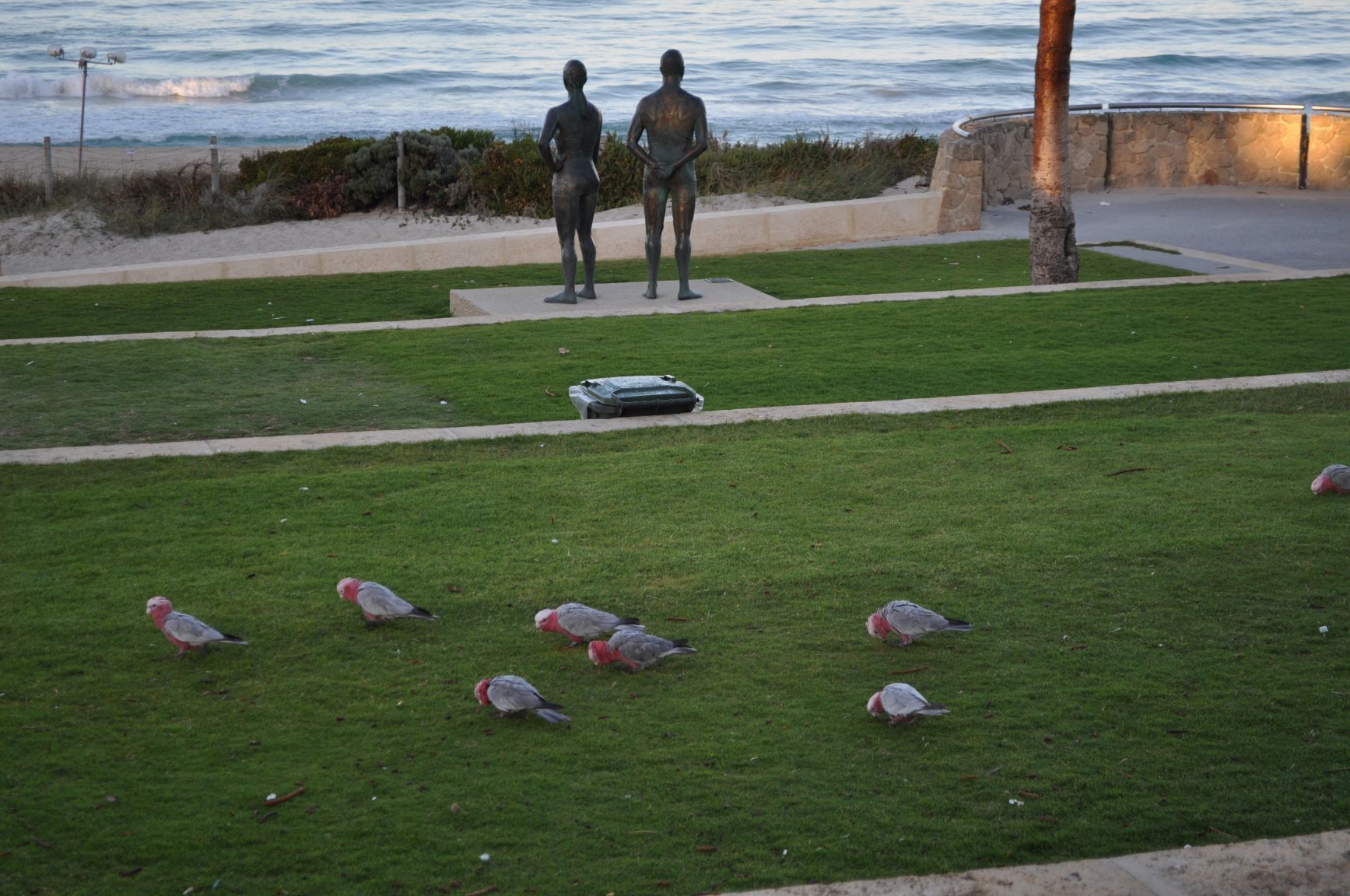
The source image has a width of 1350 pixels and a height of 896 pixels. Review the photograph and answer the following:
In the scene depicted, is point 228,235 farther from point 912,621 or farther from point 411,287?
point 912,621

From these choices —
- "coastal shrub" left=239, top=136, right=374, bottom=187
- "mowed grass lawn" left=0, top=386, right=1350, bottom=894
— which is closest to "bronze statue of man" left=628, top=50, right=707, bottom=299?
"mowed grass lawn" left=0, top=386, right=1350, bottom=894

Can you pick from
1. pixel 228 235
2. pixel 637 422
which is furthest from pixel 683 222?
pixel 228 235

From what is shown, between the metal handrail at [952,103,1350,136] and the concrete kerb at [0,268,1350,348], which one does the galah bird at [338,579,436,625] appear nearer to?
the concrete kerb at [0,268,1350,348]

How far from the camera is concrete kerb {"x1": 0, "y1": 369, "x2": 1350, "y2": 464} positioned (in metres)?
7.36

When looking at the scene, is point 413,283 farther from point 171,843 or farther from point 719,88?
point 719,88

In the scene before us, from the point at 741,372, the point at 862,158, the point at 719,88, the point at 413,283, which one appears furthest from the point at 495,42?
the point at 741,372

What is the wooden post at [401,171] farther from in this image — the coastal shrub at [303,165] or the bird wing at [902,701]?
the bird wing at [902,701]

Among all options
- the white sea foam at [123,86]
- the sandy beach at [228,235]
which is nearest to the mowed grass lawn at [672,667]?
the sandy beach at [228,235]

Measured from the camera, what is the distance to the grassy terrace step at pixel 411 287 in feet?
41.8

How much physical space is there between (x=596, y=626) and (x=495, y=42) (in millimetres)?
59984

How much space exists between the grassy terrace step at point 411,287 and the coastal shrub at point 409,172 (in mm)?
6315

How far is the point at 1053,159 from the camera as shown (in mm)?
13742

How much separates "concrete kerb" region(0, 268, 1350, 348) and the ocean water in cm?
2815

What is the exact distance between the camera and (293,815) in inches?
146
